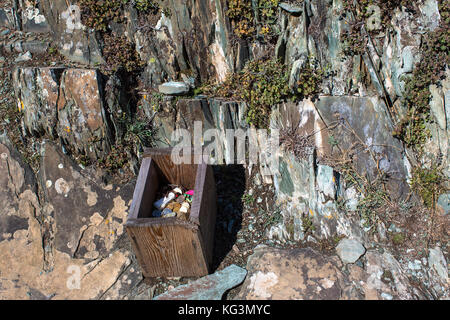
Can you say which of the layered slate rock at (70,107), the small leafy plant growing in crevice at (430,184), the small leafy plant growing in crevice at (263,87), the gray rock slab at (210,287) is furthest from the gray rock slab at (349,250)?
the layered slate rock at (70,107)

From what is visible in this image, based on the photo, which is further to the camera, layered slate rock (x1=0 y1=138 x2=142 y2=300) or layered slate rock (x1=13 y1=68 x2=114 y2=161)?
layered slate rock (x1=13 y1=68 x2=114 y2=161)

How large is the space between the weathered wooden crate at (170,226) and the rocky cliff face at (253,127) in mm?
439

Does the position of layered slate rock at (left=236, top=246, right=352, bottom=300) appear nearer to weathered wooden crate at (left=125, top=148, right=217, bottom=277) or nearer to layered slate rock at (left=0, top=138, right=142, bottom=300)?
weathered wooden crate at (left=125, top=148, right=217, bottom=277)

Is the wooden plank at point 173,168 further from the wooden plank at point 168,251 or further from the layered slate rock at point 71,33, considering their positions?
the layered slate rock at point 71,33

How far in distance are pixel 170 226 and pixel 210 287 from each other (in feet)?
3.45

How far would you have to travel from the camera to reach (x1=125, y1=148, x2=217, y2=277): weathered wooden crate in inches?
169

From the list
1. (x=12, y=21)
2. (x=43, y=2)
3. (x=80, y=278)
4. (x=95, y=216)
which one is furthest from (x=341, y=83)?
(x=12, y=21)

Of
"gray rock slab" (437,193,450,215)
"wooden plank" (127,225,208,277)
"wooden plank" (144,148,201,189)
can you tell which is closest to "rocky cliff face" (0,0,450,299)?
"gray rock slab" (437,193,450,215)

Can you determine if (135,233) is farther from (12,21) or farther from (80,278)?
(12,21)

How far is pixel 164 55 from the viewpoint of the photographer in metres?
6.35

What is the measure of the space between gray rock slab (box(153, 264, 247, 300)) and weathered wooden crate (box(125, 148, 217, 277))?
0.15 metres

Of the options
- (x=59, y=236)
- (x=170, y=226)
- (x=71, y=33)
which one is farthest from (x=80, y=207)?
(x=71, y=33)

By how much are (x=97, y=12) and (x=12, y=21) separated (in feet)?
6.99

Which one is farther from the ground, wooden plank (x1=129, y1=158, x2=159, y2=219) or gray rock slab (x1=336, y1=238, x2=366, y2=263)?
wooden plank (x1=129, y1=158, x2=159, y2=219)
